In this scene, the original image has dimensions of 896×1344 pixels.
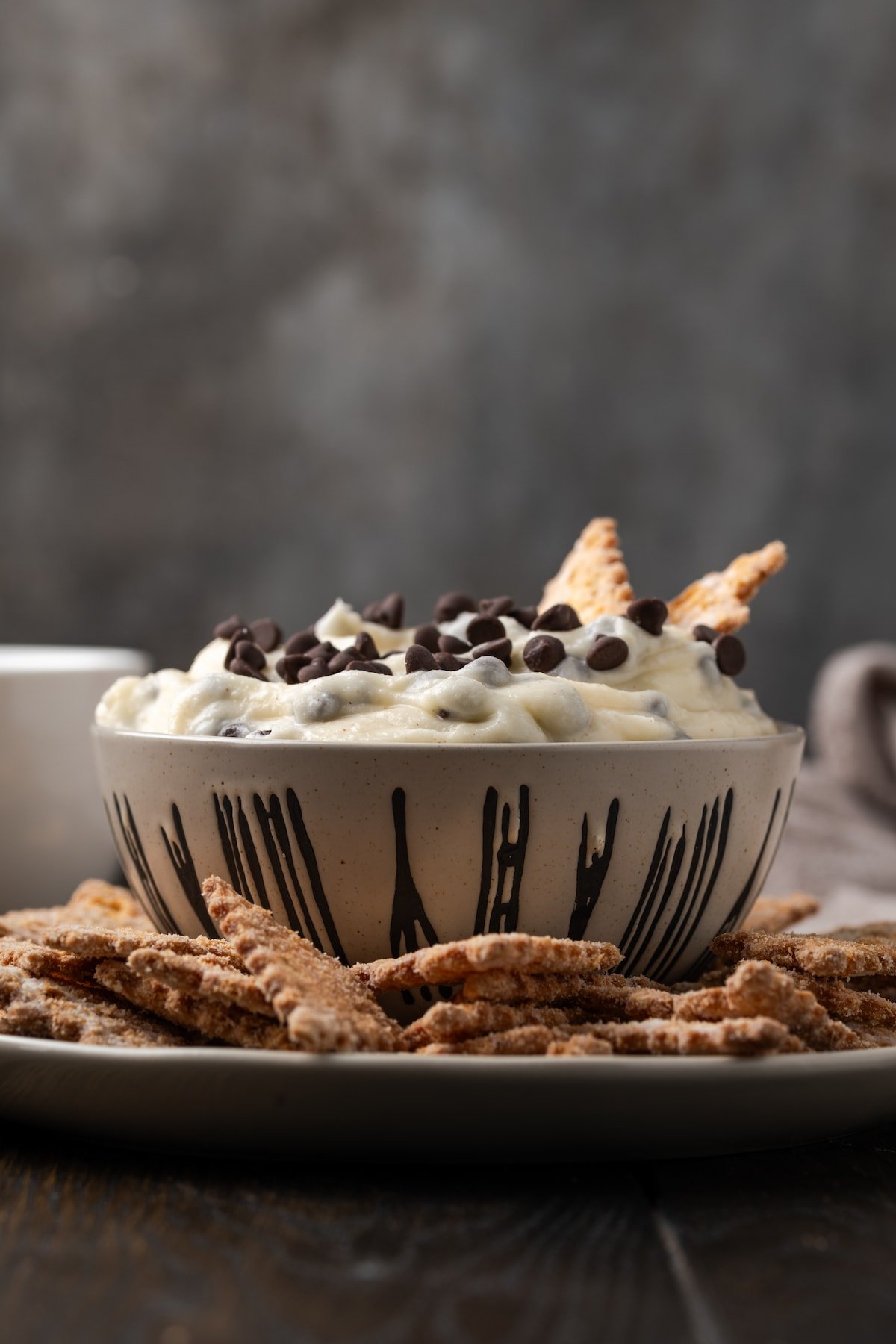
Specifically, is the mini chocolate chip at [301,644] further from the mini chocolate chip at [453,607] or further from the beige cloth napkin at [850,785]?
the beige cloth napkin at [850,785]

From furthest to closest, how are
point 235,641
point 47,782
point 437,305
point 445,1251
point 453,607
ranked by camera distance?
point 437,305 → point 47,782 → point 453,607 → point 235,641 → point 445,1251

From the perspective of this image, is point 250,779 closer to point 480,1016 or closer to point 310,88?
point 480,1016

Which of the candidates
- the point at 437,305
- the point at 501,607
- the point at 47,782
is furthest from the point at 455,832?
the point at 437,305

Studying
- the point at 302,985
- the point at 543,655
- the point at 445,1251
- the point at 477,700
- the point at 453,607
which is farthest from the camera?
the point at 453,607

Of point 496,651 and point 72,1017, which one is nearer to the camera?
point 72,1017

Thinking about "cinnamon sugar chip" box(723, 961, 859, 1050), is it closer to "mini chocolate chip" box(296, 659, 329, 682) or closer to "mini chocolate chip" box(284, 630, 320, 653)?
"mini chocolate chip" box(296, 659, 329, 682)

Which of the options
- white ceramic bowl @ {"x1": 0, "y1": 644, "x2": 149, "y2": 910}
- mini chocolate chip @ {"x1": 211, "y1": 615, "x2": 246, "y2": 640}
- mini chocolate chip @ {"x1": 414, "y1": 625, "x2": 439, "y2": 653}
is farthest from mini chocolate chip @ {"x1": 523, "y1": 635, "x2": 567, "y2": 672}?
white ceramic bowl @ {"x1": 0, "y1": 644, "x2": 149, "y2": 910}

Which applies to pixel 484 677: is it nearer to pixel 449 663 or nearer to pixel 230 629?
pixel 449 663
